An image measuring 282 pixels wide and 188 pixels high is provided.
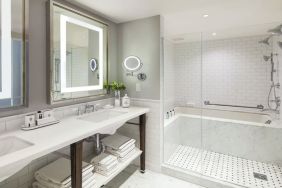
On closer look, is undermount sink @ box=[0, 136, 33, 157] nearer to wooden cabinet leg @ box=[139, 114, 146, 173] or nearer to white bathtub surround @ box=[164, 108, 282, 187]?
wooden cabinet leg @ box=[139, 114, 146, 173]

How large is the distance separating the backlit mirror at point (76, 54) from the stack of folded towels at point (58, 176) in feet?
2.21

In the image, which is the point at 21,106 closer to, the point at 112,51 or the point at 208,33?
the point at 112,51

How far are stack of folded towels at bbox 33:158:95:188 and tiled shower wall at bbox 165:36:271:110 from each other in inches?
73.4

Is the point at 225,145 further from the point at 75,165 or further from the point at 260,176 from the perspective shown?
the point at 75,165

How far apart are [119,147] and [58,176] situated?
0.73 metres

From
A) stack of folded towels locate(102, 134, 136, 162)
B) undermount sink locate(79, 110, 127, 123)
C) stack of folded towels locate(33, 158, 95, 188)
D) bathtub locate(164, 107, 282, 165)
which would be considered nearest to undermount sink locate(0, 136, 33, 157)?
stack of folded towels locate(33, 158, 95, 188)

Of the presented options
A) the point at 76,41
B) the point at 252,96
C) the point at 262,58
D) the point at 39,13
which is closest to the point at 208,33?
the point at 262,58

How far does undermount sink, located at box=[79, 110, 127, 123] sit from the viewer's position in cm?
204

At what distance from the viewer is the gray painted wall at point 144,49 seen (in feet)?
7.90

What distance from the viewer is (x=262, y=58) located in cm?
308

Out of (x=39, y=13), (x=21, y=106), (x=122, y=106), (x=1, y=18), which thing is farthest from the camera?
(x=122, y=106)

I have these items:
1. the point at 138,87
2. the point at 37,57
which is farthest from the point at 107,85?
the point at 37,57

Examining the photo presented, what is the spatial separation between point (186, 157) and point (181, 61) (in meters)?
1.87

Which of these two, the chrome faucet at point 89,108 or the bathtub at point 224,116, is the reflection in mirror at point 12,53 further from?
the bathtub at point 224,116
